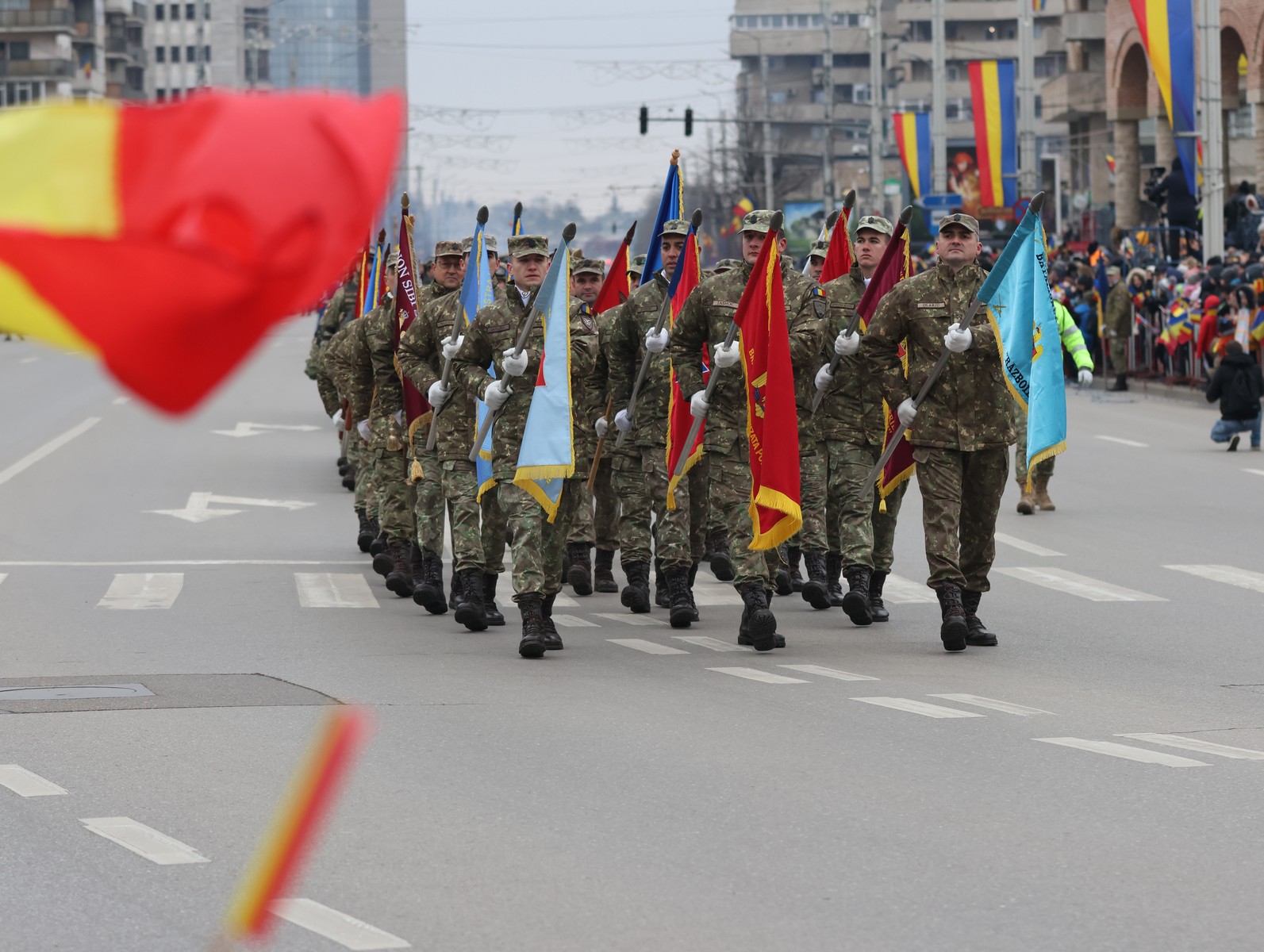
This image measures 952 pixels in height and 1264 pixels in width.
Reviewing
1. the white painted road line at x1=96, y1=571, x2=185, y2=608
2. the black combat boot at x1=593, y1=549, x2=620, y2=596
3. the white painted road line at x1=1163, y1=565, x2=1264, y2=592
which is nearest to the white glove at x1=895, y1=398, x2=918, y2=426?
the black combat boot at x1=593, y1=549, x2=620, y2=596

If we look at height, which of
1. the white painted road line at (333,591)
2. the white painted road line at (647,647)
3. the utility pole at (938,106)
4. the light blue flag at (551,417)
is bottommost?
the white painted road line at (647,647)

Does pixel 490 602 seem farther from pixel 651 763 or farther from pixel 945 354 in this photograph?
pixel 651 763

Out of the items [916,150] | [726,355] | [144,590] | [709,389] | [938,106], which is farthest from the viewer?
[938,106]

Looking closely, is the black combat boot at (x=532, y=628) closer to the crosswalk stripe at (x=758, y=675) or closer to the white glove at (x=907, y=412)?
the crosswalk stripe at (x=758, y=675)

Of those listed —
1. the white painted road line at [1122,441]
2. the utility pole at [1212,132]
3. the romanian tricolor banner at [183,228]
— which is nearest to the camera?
the romanian tricolor banner at [183,228]

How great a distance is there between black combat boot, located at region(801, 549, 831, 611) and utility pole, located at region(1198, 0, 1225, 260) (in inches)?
891

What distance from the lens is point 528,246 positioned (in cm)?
1172

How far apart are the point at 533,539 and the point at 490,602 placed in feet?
4.80

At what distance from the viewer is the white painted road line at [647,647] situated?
11.4 metres

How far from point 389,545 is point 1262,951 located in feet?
30.0

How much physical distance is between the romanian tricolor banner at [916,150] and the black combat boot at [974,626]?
3918cm

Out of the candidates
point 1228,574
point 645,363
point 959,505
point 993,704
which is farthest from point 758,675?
point 1228,574

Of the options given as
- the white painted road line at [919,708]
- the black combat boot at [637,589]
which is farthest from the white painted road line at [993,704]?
the black combat boot at [637,589]

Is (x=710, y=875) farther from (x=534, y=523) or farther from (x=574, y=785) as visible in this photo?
(x=534, y=523)
